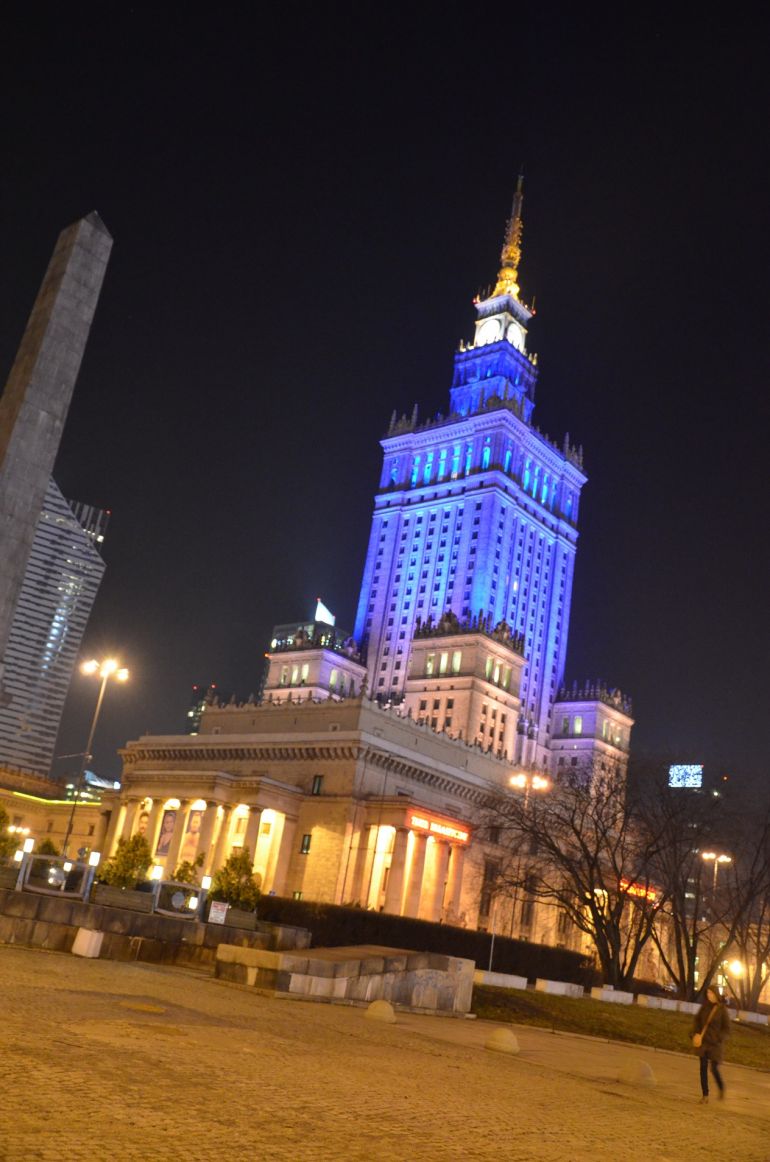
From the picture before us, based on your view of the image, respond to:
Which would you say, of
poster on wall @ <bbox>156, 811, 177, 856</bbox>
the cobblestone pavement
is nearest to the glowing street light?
poster on wall @ <bbox>156, 811, 177, 856</bbox>

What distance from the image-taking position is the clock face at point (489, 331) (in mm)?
153125

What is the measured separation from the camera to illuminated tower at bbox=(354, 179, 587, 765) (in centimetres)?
12962

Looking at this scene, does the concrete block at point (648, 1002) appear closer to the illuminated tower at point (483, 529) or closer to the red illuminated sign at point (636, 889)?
the red illuminated sign at point (636, 889)

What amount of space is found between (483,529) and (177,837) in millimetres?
68762

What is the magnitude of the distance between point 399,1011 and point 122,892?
9545 mm

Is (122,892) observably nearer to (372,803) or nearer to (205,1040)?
(205,1040)

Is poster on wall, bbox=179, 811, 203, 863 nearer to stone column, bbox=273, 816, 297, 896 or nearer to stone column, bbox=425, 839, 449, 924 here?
stone column, bbox=273, 816, 297, 896

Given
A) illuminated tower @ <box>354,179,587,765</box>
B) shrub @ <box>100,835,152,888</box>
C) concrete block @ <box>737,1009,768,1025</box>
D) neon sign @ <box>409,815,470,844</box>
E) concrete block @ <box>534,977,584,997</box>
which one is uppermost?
illuminated tower @ <box>354,179,587,765</box>

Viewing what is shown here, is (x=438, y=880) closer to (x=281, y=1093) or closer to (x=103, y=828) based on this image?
(x=103, y=828)

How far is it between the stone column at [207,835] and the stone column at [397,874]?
43.0ft

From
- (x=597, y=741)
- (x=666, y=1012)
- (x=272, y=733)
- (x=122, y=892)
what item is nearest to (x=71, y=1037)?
(x=122, y=892)

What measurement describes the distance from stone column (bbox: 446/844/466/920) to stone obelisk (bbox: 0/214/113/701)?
46.3 meters

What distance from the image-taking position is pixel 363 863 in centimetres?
6756

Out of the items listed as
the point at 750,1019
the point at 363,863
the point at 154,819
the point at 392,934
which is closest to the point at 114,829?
the point at 154,819
